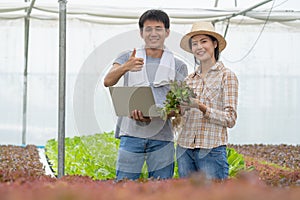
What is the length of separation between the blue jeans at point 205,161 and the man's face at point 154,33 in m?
0.79

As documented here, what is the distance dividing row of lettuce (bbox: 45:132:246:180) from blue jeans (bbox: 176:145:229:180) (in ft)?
5.38

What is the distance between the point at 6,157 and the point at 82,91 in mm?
3761

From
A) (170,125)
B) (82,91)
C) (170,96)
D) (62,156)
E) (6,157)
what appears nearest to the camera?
(170,96)

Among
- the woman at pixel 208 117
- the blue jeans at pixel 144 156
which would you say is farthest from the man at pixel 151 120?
the woman at pixel 208 117

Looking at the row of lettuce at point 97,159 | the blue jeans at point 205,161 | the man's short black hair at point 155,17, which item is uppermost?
the man's short black hair at point 155,17

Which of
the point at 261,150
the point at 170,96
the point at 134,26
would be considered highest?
the point at 134,26

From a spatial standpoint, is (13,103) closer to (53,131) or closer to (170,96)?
(53,131)

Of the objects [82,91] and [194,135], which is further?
[82,91]

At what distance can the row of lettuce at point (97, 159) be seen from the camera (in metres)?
6.18

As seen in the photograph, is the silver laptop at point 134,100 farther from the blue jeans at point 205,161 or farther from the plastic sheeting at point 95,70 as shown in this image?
the plastic sheeting at point 95,70

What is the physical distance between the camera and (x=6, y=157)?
7.64 m

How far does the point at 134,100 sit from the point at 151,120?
26 cm

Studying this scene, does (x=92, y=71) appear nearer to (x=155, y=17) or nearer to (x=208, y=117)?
(x=155, y=17)

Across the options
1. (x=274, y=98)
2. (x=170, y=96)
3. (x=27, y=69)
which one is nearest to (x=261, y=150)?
(x=274, y=98)
